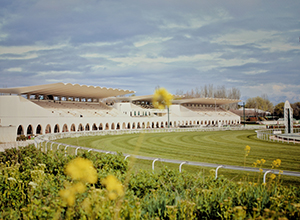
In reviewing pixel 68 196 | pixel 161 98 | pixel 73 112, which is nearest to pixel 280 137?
pixel 161 98

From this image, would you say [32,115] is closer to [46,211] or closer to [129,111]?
[129,111]

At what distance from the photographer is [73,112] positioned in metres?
43.8

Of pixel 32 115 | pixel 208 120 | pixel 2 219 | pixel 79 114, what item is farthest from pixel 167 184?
pixel 208 120

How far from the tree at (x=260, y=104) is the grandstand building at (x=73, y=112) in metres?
46.0

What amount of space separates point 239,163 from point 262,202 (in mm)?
8982

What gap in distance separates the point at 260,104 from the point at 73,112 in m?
96.5

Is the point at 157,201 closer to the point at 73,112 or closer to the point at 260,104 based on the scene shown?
the point at 73,112

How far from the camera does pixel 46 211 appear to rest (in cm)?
352

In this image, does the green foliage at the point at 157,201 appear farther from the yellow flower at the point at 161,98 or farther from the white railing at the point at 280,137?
the white railing at the point at 280,137

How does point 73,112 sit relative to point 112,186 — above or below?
above

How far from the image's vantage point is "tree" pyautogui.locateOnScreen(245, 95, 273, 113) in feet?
374

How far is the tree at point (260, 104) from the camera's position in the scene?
114037mm

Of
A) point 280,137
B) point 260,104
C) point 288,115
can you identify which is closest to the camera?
point 280,137

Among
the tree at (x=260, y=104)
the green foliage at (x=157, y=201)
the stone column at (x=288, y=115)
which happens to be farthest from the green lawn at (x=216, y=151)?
the tree at (x=260, y=104)
